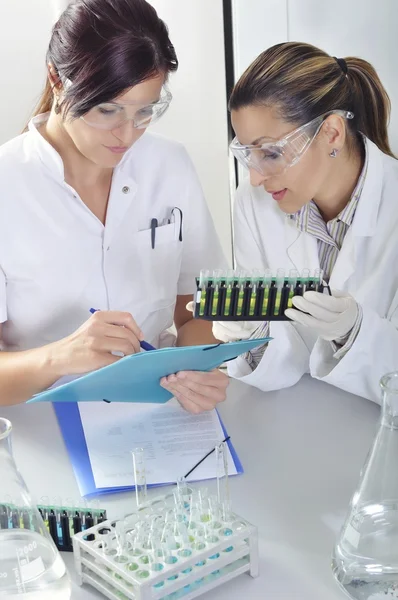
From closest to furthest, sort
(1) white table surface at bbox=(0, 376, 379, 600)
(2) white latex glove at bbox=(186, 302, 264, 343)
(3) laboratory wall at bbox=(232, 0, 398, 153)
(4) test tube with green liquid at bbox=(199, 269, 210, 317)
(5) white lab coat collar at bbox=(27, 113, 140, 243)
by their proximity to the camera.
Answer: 1. (1) white table surface at bbox=(0, 376, 379, 600)
2. (4) test tube with green liquid at bbox=(199, 269, 210, 317)
3. (2) white latex glove at bbox=(186, 302, 264, 343)
4. (5) white lab coat collar at bbox=(27, 113, 140, 243)
5. (3) laboratory wall at bbox=(232, 0, 398, 153)

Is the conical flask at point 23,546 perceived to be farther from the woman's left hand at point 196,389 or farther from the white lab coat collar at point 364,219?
the white lab coat collar at point 364,219

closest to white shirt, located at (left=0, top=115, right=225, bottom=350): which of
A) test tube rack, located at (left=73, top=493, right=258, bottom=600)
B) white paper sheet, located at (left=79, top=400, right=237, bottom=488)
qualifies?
white paper sheet, located at (left=79, top=400, right=237, bottom=488)

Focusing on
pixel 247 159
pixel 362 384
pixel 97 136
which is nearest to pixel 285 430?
pixel 362 384

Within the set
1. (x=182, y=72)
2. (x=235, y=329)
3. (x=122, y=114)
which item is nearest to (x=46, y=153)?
(x=122, y=114)

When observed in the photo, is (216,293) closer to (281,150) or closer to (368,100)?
(281,150)

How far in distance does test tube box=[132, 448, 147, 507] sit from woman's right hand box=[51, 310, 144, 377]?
1.07 feet

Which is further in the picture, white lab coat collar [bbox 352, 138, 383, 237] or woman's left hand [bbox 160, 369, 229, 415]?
white lab coat collar [bbox 352, 138, 383, 237]

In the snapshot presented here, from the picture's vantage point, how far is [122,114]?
70.9 inches

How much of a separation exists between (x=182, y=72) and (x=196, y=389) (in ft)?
6.69

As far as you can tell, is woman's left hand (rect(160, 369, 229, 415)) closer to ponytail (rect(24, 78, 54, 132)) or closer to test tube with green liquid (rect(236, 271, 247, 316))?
test tube with green liquid (rect(236, 271, 247, 316))

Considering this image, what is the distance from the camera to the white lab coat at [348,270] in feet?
5.90

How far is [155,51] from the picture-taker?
5.86 ft

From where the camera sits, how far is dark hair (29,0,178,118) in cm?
172

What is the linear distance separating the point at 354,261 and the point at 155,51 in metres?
0.74
